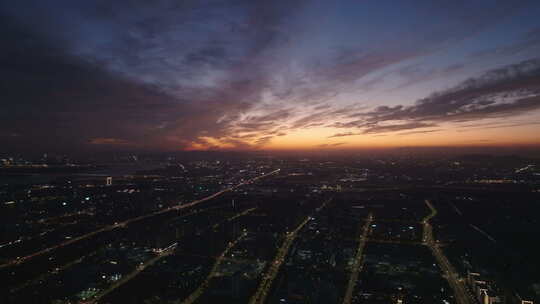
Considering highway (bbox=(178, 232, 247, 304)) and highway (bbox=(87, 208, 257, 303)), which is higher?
highway (bbox=(87, 208, 257, 303))

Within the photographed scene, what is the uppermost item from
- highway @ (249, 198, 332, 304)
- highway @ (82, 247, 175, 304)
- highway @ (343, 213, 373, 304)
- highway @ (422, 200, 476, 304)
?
highway @ (82, 247, 175, 304)

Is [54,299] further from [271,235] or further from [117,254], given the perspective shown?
[271,235]

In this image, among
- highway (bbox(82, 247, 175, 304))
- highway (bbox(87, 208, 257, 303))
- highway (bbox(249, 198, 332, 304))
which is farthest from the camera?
highway (bbox(87, 208, 257, 303))

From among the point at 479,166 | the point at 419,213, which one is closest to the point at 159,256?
the point at 419,213

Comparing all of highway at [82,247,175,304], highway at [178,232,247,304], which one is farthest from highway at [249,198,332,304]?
highway at [82,247,175,304]

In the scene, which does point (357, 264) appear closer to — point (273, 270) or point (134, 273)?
point (273, 270)

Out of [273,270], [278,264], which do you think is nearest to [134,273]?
[273,270]

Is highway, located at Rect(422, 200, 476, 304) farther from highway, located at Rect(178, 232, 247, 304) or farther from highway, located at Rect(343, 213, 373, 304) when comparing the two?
highway, located at Rect(178, 232, 247, 304)

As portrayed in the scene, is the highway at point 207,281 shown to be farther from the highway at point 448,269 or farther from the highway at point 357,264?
the highway at point 448,269
